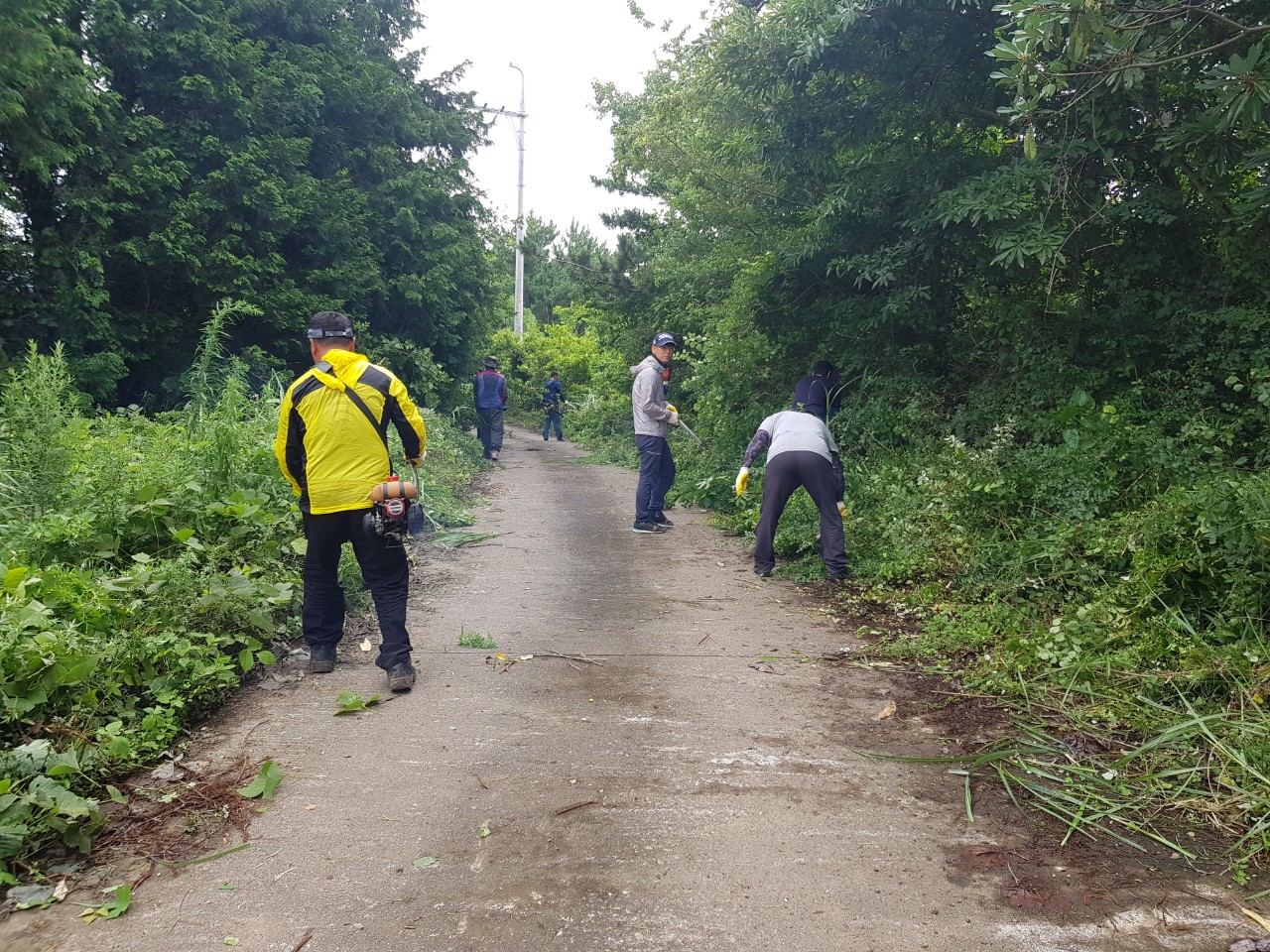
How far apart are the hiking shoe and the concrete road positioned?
0.07m

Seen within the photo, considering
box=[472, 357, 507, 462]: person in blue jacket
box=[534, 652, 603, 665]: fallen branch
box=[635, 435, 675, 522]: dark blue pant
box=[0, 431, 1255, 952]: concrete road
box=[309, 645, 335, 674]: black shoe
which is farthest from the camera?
box=[472, 357, 507, 462]: person in blue jacket

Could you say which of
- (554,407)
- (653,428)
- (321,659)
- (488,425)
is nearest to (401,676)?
(321,659)

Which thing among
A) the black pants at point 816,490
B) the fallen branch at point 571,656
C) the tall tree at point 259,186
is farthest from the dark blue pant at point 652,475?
the tall tree at point 259,186

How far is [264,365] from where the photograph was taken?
17.8 m

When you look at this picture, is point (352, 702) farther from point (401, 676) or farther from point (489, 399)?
point (489, 399)

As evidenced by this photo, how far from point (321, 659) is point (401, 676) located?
22.9 inches

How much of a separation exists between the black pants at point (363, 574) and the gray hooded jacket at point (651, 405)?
5113 millimetres

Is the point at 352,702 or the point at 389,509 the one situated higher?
the point at 389,509

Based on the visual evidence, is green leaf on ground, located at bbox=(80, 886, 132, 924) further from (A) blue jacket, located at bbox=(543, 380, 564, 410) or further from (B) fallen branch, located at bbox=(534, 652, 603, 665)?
(A) blue jacket, located at bbox=(543, 380, 564, 410)

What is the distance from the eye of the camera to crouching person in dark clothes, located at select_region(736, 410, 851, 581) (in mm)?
7598

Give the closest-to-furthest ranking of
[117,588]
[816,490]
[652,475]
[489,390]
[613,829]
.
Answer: [613,829] → [117,588] → [816,490] → [652,475] → [489,390]

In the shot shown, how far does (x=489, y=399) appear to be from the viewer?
733 inches

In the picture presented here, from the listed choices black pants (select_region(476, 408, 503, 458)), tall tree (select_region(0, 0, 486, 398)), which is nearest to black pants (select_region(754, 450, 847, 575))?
black pants (select_region(476, 408, 503, 458))

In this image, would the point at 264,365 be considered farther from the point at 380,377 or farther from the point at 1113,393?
the point at 1113,393
